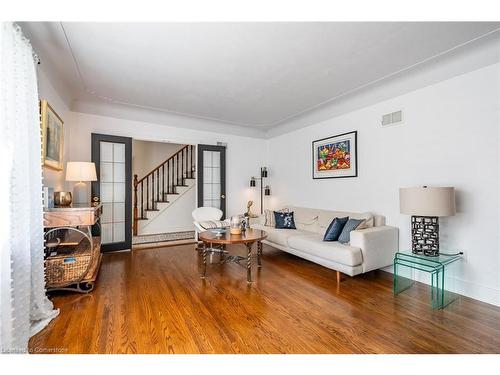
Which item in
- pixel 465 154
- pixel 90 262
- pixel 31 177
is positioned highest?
pixel 465 154

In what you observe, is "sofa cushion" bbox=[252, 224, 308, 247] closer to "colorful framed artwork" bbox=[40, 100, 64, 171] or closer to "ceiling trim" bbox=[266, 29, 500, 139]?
"ceiling trim" bbox=[266, 29, 500, 139]

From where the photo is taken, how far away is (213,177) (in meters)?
5.46

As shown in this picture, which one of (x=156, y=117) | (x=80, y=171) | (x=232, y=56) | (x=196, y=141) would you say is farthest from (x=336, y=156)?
(x=80, y=171)

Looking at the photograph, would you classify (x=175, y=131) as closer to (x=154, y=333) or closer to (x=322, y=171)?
(x=322, y=171)

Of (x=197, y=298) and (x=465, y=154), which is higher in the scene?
(x=465, y=154)

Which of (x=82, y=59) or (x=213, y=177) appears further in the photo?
(x=213, y=177)

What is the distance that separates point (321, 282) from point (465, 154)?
2179 mm

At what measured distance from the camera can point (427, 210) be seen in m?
2.47

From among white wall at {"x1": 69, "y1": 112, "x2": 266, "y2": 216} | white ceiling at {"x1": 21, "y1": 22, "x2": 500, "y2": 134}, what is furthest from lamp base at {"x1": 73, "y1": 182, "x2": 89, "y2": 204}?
white ceiling at {"x1": 21, "y1": 22, "x2": 500, "y2": 134}

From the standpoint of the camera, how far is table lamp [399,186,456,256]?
2.43m

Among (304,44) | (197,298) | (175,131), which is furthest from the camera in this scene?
(175,131)

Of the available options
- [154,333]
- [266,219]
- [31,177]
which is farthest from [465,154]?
[31,177]

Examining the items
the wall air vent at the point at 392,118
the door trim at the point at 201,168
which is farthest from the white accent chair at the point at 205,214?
the wall air vent at the point at 392,118

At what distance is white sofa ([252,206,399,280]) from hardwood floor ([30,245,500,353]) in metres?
0.23
